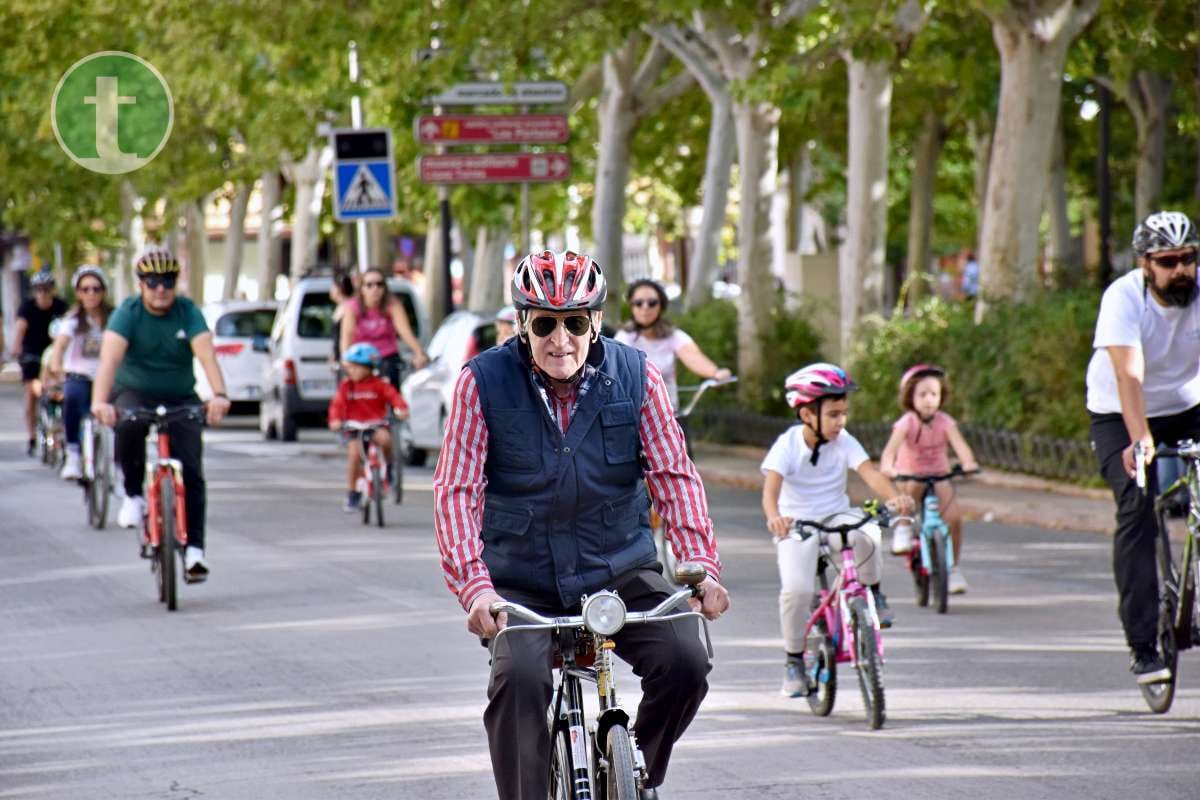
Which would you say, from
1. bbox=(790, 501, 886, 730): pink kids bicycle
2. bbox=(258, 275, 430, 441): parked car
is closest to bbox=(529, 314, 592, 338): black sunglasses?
bbox=(790, 501, 886, 730): pink kids bicycle

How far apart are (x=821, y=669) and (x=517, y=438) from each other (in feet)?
11.5

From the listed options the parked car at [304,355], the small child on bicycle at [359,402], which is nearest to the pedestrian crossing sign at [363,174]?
the parked car at [304,355]

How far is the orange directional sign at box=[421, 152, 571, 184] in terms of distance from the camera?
→ 2572 centimetres

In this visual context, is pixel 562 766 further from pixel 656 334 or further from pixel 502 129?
pixel 502 129

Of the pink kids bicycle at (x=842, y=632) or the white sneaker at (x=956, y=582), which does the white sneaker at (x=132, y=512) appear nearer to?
the white sneaker at (x=956, y=582)

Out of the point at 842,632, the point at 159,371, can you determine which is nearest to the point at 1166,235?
the point at 842,632

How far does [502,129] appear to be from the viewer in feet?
84.3

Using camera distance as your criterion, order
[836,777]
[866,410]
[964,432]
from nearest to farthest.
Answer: [836,777]
[964,432]
[866,410]

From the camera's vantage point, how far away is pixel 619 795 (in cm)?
503

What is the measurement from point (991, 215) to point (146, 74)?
16738 millimetres

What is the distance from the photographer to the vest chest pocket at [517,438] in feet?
17.8

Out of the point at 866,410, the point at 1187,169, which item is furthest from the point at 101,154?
the point at 866,410

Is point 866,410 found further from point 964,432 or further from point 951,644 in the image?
point 951,644

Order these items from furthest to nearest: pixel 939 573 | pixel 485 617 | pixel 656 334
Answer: pixel 656 334, pixel 939 573, pixel 485 617
